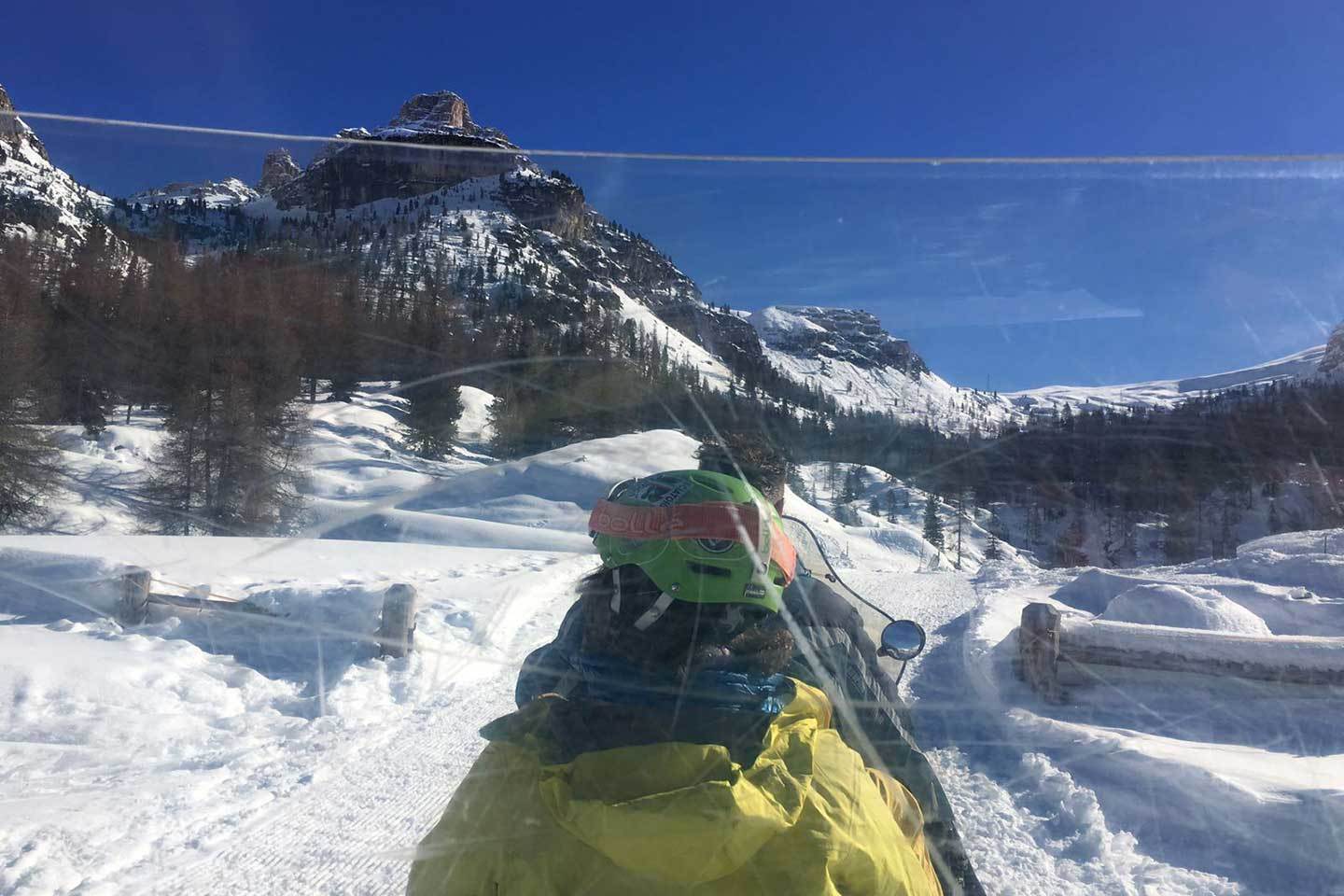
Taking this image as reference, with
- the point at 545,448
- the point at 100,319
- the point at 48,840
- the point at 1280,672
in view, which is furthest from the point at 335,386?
the point at 100,319

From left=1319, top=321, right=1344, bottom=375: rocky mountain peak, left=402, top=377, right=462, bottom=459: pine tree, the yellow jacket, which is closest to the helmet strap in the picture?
the yellow jacket

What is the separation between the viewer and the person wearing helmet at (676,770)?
112cm

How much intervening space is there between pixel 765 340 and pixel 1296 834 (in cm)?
313

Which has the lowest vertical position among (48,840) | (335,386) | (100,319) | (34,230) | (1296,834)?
(48,840)

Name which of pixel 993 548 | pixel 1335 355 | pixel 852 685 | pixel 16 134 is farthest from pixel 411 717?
pixel 993 548

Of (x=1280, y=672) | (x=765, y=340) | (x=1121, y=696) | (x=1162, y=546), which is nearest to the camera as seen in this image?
(x=765, y=340)

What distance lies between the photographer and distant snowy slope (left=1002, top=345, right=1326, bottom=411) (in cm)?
322

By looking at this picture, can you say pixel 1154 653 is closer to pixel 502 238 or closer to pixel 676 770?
pixel 502 238

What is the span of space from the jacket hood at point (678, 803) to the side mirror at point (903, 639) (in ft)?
4.42

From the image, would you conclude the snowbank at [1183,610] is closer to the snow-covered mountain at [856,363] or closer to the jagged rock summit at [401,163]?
the snow-covered mountain at [856,363]

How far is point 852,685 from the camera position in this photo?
7.02ft

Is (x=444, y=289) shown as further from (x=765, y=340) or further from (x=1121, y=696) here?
(x=1121, y=696)

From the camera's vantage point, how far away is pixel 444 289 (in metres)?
5.14

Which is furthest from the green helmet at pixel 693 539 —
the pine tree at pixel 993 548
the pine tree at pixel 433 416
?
the pine tree at pixel 993 548
